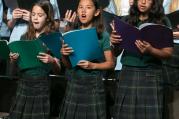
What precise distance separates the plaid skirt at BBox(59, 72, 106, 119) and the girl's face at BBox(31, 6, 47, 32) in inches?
19.1

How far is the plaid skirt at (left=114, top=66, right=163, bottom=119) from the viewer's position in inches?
101

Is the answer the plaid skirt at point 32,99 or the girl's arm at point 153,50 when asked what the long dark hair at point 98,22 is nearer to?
the girl's arm at point 153,50

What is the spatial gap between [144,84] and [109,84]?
23.1 inches

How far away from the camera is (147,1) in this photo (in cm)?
258

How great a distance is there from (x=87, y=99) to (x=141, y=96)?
34 centimetres

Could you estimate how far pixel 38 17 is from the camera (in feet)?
9.36

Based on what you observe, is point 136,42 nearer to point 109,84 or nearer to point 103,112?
point 103,112

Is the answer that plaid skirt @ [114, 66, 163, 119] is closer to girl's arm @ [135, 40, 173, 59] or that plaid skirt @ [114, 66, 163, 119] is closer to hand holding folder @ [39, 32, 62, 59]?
girl's arm @ [135, 40, 173, 59]

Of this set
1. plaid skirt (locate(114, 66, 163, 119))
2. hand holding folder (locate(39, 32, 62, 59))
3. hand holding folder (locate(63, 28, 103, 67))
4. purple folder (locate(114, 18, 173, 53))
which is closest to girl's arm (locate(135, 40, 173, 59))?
purple folder (locate(114, 18, 173, 53))

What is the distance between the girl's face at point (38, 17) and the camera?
9.35 ft

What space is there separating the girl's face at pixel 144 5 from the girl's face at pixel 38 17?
0.68 meters

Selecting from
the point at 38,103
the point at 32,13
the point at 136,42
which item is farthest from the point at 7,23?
the point at 136,42

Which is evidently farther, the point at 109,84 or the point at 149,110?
the point at 109,84

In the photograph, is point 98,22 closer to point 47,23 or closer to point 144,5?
point 144,5
